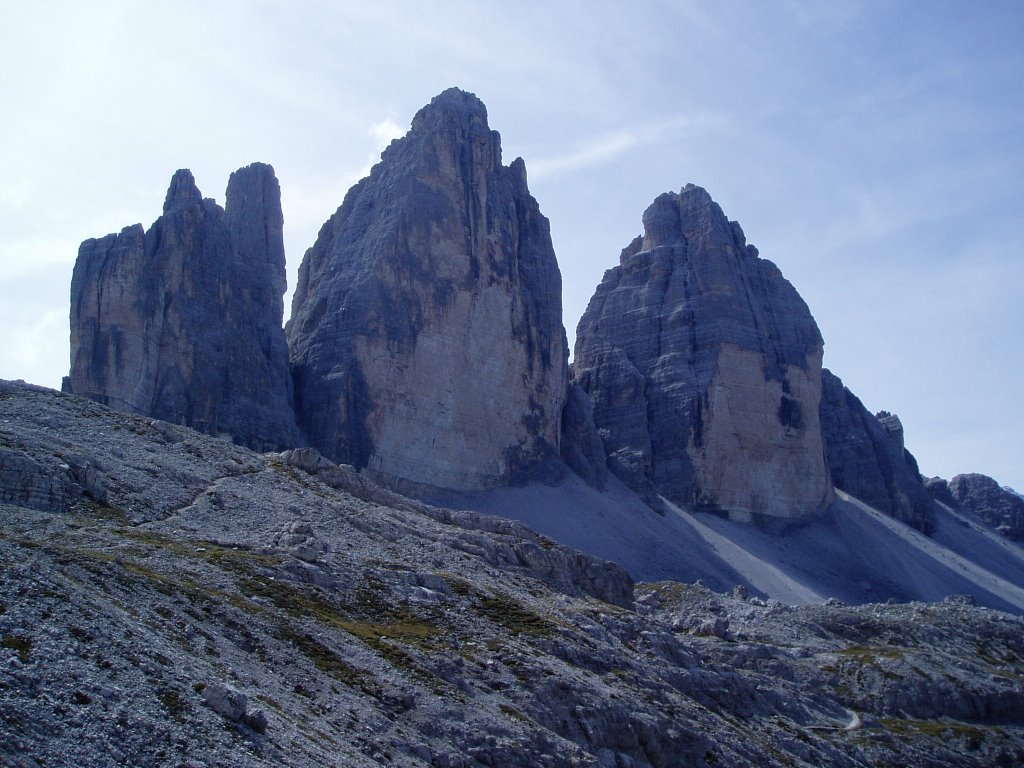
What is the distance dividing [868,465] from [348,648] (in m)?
161

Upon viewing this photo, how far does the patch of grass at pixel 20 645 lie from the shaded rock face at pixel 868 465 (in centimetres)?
16510

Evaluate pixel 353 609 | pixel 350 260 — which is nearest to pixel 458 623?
pixel 353 609

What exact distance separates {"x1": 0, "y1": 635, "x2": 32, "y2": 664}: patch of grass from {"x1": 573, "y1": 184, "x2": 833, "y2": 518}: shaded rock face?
12971cm

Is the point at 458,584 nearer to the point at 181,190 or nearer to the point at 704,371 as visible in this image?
the point at 181,190

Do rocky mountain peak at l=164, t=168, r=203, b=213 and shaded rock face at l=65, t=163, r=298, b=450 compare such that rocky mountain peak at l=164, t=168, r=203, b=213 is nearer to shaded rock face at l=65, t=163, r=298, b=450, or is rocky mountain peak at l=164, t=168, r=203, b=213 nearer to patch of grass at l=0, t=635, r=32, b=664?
shaded rock face at l=65, t=163, r=298, b=450

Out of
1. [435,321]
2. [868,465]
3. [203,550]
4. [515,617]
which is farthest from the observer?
[868,465]

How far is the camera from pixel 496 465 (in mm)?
135375

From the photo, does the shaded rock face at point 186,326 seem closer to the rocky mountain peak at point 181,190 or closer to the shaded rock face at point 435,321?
the rocky mountain peak at point 181,190

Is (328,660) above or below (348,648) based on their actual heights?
below

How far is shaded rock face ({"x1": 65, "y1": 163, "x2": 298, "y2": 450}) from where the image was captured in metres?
110

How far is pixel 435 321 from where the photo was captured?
134 m

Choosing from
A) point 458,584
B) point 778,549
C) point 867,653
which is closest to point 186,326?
point 458,584

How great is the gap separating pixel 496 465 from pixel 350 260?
98.4 ft

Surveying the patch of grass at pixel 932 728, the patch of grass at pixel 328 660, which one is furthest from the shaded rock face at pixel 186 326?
the patch of grass at pixel 328 660
